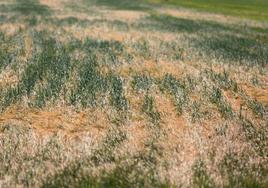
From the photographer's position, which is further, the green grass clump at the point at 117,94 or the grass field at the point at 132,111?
the green grass clump at the point at 117,94

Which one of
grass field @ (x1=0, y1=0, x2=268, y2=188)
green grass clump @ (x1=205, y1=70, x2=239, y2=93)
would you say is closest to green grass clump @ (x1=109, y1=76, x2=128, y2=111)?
grass field @ (x1=0, y1=0, x2=268, y2=188)

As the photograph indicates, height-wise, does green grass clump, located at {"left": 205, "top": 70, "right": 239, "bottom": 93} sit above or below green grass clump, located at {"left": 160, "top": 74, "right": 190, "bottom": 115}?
above

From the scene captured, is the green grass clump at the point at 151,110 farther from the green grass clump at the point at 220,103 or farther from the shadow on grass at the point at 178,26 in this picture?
the shadow on grass at the point at 178,26

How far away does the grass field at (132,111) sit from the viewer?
28.7 ft

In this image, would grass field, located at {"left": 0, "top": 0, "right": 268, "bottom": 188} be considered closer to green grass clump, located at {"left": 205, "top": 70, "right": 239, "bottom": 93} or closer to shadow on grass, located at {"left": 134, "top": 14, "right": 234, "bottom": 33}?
green grass clump, located at {"left": 205, "top": 70, "right": 239, "bottom": 93}

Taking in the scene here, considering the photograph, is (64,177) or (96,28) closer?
(64,177)

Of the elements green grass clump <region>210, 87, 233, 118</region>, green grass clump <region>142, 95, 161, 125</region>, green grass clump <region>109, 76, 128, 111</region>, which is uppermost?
green grass clump <region>210, 87, 233, 118</region>

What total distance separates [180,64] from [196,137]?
8107mm

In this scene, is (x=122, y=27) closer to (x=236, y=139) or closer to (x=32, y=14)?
(x=32, y=14)

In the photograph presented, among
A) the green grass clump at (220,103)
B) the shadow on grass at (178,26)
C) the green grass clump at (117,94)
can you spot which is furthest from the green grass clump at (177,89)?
the shadow on grass at (178,26)

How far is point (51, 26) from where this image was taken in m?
28.6

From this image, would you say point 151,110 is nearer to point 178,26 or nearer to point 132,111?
point 132,111

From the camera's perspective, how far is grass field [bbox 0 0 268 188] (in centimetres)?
875

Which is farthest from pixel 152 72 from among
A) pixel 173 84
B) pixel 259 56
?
pixel 259 56
